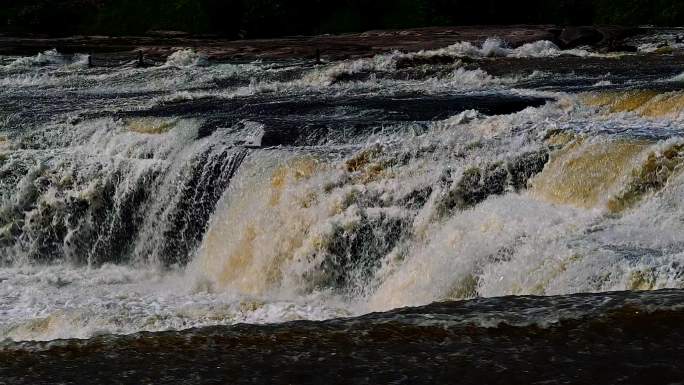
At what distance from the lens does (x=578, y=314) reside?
560cm

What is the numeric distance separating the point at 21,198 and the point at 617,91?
8319mm

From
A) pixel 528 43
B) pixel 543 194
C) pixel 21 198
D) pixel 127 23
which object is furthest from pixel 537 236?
pixel 127 23

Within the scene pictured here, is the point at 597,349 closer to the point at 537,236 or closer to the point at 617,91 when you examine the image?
the point at 537,236

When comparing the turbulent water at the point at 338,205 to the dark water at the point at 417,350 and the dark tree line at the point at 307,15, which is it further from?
the dark tree line at the point at 307,15

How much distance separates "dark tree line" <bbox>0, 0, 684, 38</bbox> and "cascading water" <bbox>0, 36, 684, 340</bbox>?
714 inches

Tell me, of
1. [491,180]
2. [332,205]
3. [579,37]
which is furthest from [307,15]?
[491,180]

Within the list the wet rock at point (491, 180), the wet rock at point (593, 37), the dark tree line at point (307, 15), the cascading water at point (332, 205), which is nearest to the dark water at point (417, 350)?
the cascading water at point (332, 205)

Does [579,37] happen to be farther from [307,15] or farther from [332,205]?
[307,15]

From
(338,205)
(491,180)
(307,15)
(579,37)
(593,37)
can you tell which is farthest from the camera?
(307,15)

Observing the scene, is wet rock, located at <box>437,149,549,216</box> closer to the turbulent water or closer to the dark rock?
the turbulent water

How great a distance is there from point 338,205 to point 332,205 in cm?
7

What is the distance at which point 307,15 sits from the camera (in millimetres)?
36938

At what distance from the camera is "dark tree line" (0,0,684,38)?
34062 millimetres

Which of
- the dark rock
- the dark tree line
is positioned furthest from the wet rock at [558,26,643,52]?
the dark tree line
